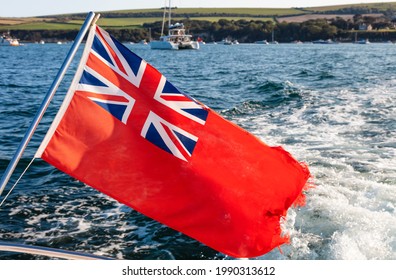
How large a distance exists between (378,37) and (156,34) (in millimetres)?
75148

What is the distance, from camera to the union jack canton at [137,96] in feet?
15.4

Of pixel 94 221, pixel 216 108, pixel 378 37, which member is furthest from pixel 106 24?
pixel 94 221

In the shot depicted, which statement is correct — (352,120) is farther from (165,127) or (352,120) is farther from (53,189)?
(165,127)

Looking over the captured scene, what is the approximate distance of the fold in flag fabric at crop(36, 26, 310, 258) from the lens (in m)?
4.66

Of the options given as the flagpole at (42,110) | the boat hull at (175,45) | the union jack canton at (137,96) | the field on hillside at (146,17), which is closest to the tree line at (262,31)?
the field on hillside at (146,17)

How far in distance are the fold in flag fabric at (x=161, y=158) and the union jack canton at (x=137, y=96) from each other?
0.4 inches

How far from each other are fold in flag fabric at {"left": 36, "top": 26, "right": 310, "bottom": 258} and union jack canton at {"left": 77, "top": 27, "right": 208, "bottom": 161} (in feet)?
0.03

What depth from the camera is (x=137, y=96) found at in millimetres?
4820

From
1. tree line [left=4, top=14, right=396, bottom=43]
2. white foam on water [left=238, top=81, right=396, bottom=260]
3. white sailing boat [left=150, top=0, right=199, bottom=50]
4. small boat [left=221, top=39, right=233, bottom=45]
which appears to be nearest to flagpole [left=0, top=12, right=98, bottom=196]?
white foam on water [left=238, top=81, right=396, bottom=260]

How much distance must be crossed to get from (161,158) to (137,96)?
2.35ft

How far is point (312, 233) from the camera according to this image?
7418 mm

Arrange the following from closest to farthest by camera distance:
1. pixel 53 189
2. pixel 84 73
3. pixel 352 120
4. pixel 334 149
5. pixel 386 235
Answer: pixel 84 73
pixel 386 235
pixel 53 189
pixel 334 149
pixel 352 120

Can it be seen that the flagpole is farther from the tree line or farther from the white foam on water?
the tree line

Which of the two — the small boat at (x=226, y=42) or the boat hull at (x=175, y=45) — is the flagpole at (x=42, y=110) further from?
the small boat at (x=226, y=42)
